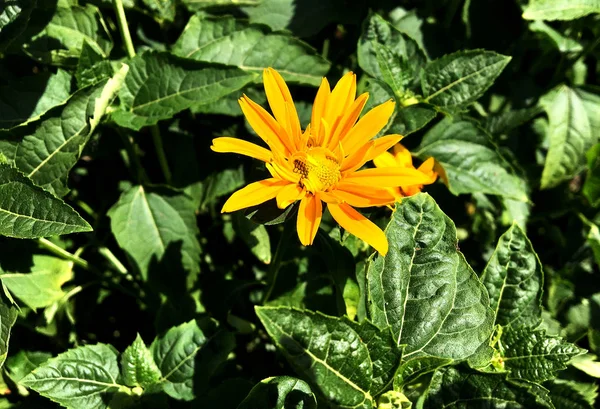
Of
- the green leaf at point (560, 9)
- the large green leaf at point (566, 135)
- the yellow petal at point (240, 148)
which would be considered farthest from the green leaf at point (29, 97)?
the large green leaf at point (566, 135)

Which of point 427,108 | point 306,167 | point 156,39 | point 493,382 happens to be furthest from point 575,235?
point 156,39

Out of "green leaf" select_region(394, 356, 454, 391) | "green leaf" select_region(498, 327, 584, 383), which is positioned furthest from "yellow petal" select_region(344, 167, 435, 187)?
"green leaf" select_region(498, 327, 584, 383)

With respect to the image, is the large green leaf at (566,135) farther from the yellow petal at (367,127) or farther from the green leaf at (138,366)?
the green leaf at (138,366)

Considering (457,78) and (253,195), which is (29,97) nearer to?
(253,195)

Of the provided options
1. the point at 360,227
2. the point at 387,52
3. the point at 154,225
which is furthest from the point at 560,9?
the point at 154,225

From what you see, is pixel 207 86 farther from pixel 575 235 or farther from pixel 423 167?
pixel 575 235

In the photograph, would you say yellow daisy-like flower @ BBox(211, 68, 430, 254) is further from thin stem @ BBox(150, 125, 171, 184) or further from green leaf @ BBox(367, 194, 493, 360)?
thin stem @ BBox(150, 125, 171, 184)

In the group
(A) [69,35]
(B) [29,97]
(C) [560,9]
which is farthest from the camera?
(C) [560,9]
